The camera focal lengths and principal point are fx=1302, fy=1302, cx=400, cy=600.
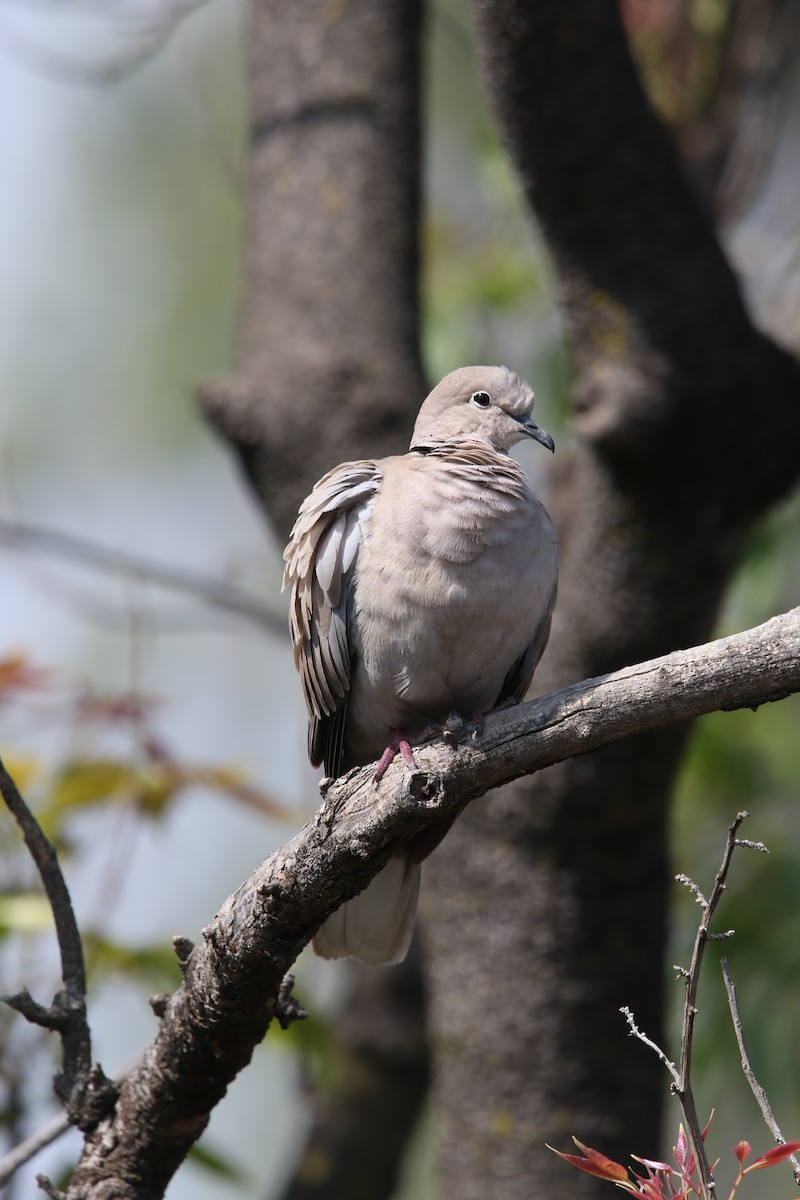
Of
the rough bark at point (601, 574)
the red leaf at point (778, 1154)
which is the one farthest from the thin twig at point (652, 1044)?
the rough bark at point (601, 574)

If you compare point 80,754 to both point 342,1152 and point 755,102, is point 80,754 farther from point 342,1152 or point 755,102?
point 755,102

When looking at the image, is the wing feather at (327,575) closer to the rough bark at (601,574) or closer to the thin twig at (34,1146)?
the rough bark at (601,574)

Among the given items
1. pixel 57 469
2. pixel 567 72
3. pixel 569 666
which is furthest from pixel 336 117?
pixel 57 469

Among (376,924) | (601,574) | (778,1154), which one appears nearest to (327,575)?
(376,924)

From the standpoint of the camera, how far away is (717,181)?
15.8ft

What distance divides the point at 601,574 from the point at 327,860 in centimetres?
161

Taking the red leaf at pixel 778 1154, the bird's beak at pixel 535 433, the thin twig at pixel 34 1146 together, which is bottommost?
the red leaf at pixel 778 1154

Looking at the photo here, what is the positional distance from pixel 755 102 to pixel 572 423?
215 centimetres

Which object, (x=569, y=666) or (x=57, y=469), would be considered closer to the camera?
(x=569, y=666)

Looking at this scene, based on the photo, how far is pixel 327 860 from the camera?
2020 millimetres

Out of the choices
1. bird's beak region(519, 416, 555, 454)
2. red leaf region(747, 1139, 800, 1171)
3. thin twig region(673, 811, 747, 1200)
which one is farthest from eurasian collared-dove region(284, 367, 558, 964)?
red leaf region(747, 1139, 800, 1171)

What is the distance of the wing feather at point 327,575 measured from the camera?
273 cm

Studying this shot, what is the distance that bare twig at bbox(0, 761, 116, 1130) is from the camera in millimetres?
2262

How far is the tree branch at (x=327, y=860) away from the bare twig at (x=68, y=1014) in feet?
0.15
